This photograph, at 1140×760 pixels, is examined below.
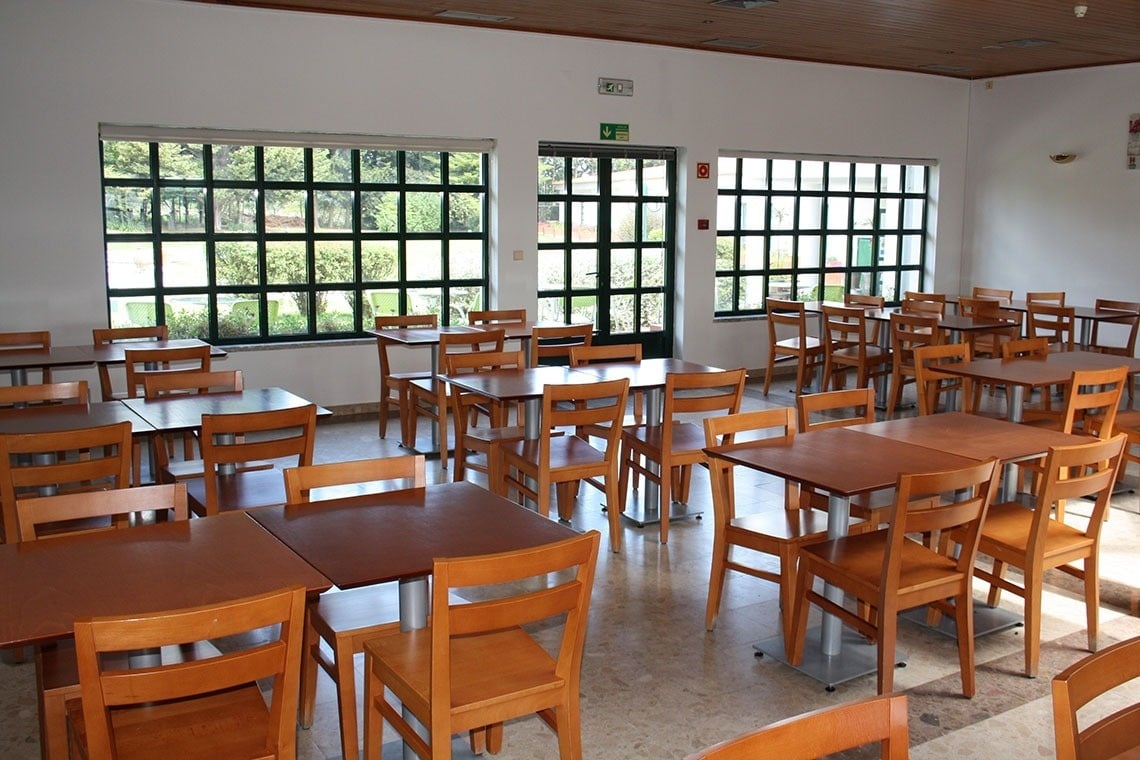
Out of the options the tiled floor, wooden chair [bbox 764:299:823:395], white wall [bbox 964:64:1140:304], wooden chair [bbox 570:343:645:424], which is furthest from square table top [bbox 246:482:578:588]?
white wall [bbox 964:64:1140:304]

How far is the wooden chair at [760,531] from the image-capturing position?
3986 millimetres

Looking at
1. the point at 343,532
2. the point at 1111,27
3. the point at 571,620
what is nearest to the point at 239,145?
the point at 343,532

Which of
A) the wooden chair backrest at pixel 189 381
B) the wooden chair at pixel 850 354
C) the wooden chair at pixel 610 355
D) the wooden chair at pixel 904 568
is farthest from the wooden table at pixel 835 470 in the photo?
the wooden chair at pixel 850 354

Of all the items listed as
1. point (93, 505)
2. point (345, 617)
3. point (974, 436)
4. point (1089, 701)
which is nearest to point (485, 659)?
point (345, 617)

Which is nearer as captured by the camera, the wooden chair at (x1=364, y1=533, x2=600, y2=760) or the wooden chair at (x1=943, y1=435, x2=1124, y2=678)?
the wooden chair at (x1=364, y1=533, x2=600, y2=760)

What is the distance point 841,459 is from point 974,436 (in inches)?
32.5

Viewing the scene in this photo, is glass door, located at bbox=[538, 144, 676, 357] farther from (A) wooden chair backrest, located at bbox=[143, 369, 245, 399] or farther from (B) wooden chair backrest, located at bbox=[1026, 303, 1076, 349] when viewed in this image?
(A) wooden chair backrest, located at bbox=[143, 369, 245, 399]

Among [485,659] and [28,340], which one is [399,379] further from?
[485,659]

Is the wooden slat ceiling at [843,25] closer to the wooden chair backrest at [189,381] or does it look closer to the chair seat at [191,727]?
the wooden chair backrest at [189,381]

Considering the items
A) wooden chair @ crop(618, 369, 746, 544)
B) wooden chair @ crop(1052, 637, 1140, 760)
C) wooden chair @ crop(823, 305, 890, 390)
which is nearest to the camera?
wooden chair @ crop(1052, 637, 1140, 760)

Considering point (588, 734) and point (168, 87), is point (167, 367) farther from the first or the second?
point (588, 734)

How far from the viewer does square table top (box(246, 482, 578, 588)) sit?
274 centimetres

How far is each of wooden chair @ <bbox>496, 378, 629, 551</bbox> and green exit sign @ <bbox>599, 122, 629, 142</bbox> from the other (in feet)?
15.2

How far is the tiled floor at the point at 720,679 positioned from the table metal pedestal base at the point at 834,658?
38 millimetres
